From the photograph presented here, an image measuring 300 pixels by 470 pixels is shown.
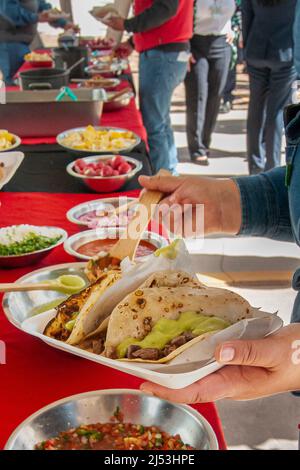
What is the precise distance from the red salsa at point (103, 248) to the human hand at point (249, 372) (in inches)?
19.6

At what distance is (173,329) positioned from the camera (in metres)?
0.75

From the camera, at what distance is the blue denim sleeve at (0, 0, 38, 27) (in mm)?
3953

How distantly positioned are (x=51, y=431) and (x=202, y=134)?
3686 millimetres

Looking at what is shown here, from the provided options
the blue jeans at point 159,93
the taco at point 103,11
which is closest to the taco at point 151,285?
the blue jeans at point 159,93

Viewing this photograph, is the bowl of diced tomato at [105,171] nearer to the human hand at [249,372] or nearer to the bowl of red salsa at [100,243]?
the bowl of red salsa at [100,243]

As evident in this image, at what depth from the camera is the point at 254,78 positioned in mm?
3451

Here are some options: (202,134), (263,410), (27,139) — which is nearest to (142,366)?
(263,410)

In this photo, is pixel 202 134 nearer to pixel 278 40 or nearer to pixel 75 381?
pixel 278 40

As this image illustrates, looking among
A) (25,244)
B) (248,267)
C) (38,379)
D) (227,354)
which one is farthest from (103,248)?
(248,267)

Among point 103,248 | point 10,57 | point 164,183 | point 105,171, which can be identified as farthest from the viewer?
point 10,57

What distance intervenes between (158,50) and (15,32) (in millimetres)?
1382

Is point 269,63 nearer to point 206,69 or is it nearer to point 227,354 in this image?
point 206,69

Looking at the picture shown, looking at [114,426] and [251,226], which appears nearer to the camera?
[114,426]

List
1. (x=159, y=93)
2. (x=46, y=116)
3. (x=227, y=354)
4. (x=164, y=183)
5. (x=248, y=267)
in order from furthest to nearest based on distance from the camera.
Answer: (x=159, y=93)
(x=248, y=267)
(x=46, y=116)
(x=164, y=183)
(x=227, y=354)
